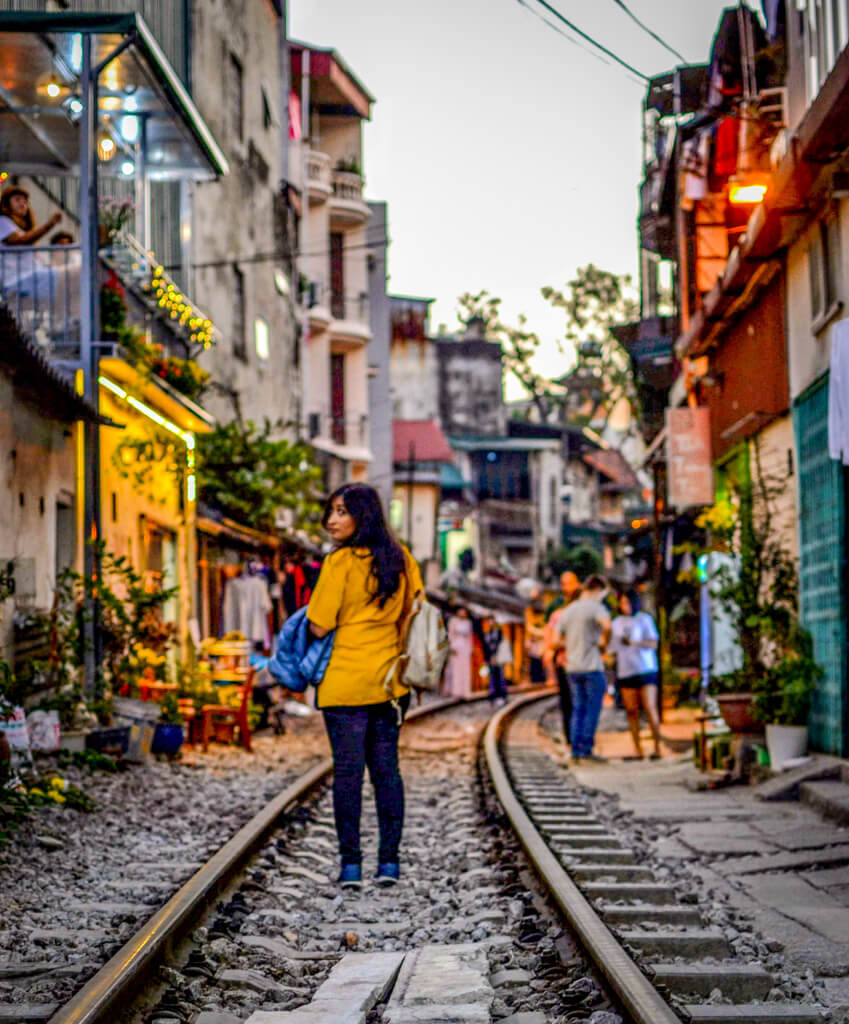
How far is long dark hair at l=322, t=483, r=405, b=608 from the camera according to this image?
7547mm

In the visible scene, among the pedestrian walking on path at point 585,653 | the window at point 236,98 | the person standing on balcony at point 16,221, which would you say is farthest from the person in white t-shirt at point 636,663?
the window at point 236,98

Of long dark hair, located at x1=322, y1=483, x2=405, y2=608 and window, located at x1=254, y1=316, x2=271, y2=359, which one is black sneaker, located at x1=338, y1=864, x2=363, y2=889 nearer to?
long dark hair, located at x1=322, y1=483, x2=405, y2=608

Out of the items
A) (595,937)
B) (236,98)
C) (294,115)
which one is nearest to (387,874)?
(595,937)

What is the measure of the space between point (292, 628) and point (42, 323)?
835 centimetres

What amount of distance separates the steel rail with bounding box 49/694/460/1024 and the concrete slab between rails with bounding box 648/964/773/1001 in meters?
1.76

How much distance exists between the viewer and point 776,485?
15.1 meters

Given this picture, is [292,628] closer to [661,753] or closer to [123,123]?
[661,753]

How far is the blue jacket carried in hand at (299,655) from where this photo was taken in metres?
7.59

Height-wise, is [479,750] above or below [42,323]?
below

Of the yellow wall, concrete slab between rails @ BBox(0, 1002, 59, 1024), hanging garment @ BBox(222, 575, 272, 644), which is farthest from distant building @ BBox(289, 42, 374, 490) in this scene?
concrete slab between rails @ BBox(0, 1002, 59, 1024)

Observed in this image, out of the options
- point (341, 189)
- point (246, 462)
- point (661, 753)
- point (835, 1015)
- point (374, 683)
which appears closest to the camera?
point (835, 1015)

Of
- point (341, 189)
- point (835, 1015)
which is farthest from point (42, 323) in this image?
point (341, 189)

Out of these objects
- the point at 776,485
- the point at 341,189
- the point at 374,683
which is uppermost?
the point at 341,189

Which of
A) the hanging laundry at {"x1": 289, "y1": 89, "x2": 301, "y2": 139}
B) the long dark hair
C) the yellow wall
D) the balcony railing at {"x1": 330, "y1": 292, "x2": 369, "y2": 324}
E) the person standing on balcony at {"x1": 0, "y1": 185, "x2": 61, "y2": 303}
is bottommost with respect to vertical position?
the long dark hair
